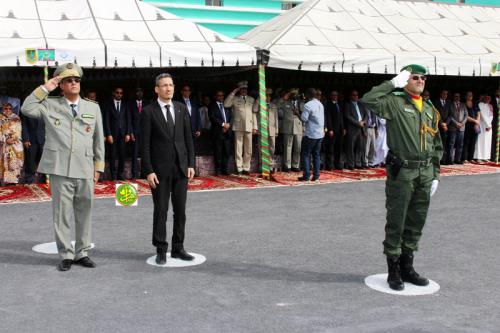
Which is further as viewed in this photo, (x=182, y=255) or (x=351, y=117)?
(x=351, y=117)

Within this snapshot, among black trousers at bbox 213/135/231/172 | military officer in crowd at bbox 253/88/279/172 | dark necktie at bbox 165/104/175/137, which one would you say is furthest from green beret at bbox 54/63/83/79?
military officer in crowd at bbox 253/88/279/172

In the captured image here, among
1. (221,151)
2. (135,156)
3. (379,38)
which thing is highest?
(379,38)

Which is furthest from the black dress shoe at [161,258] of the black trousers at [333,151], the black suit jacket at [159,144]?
the black trousers at [333,151]

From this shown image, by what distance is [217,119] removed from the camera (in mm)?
12211

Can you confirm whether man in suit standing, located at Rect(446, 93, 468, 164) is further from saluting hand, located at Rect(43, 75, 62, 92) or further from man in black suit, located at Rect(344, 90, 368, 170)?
saluting hand, located at Rect(43, 75, 62, 92)

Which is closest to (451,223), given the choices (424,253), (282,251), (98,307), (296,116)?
(424,253)

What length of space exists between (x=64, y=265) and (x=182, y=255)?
109 centimetres

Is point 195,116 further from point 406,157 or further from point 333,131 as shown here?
point 406,157

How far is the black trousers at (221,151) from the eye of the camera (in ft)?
40.3

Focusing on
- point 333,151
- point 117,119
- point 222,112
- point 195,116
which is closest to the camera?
point 117,119

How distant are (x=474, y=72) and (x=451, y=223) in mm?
6672

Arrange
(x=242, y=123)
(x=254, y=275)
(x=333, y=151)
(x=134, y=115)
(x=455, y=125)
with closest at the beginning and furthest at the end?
(x=254, y=275), (x=134, y=115), (x=242, y=123), (x=333, y=151), (x=455, y=125)

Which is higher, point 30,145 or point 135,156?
point 30,145

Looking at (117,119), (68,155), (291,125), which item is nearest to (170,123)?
(68,155)
